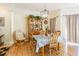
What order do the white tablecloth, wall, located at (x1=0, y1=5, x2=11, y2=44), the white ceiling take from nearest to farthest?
the white ceiling → wall, located at (x1=0, y1=5, x2=11, y2=44) → the white tablecloth

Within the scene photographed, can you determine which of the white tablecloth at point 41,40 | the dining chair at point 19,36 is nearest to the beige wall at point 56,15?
the white tablecloth at point 41,40

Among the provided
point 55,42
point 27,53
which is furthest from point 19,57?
point 55,42

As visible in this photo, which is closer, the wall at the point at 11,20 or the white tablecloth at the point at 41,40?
the wall at the point at 11,20

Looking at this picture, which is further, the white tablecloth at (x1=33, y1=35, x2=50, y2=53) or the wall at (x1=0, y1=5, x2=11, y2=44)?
the white tablecloth at (x1=33, y1=35, x2=50, y2=53)

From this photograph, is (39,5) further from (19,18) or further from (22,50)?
(22,50)

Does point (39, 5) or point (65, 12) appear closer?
point (39, 5)

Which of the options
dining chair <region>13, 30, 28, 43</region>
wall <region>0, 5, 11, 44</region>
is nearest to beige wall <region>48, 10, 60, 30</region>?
dining chair <region>13, 30, 28, 43</region>

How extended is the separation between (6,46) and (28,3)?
107 cm

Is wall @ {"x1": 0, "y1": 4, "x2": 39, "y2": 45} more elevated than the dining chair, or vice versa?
wall @ {"x1": 0, "y1": 4, "x2": 39, "y2": 45}

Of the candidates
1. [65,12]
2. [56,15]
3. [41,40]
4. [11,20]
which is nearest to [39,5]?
[56,15]

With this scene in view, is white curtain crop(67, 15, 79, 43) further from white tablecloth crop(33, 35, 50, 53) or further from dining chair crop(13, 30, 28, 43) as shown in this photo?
dining chair crop(13, 30, 28, 43)

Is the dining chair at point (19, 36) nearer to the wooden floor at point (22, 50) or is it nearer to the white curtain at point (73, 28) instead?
the wooden floor at point (22, 50)

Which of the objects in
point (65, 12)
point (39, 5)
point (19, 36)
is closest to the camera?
point (39, 5)

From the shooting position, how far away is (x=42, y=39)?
9.52ft
